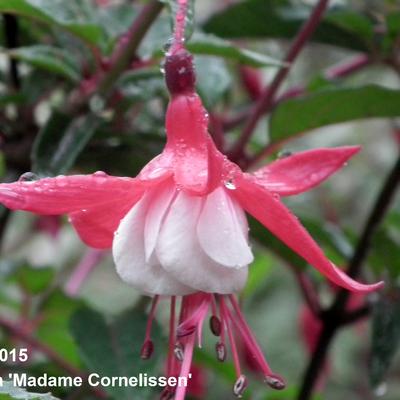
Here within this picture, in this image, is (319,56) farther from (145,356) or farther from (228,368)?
(145,356)

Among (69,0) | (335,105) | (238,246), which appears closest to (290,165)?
(238,246)

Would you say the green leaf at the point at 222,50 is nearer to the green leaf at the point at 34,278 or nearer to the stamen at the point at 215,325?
the stamen at the point at 215,325

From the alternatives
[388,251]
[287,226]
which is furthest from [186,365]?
[388,251]

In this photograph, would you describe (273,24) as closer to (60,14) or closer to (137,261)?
(60,14)

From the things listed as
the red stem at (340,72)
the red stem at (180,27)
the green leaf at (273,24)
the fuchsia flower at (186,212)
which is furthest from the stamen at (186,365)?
the green leaf at (273,24)

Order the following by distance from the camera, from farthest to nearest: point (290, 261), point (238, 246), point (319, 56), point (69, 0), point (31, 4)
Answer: point (319, 56) < point (290, 261) < point (69, 0) < point (31, 4) < point (238, 246)

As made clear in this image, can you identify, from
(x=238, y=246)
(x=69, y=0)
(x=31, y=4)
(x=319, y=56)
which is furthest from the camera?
(x=319, y=56)

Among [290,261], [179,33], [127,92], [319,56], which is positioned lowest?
[319,56]
